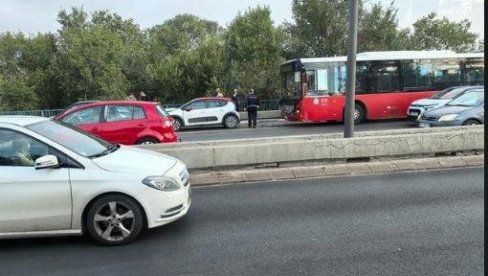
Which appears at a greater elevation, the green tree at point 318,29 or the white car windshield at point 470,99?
the green tree at point 318,29

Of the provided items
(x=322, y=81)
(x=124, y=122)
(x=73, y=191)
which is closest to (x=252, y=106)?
(x=322, y=81)

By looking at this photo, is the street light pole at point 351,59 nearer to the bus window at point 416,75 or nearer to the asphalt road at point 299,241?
the asphalt road at point 299,241

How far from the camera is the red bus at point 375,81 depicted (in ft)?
72.3

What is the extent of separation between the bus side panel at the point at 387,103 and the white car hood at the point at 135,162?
54.3 ft

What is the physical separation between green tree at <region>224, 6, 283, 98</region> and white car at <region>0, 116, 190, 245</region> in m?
27.5

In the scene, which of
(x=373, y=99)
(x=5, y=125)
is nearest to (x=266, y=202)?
(x=5, y=125)

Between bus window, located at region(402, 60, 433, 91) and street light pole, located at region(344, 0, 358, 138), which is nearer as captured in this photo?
street light pole, located at region(344, 0, 358, 138)

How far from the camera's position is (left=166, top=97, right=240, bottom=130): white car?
81.9 feet

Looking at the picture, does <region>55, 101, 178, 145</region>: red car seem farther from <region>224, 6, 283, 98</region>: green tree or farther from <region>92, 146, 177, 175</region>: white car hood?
<region>224, 6, 283, 98</region>: green tree

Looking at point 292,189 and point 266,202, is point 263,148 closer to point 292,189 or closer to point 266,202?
point 292,189

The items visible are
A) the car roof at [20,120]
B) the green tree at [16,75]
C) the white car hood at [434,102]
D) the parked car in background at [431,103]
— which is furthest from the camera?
the green tree at [16,75]

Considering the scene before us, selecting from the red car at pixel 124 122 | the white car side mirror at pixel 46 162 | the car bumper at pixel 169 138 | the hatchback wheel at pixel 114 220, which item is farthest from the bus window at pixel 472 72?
the white car side mirror at pixel 46 162

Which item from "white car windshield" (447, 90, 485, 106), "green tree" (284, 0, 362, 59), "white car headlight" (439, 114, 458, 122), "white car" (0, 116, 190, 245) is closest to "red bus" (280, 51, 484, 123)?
"white car windshield" (447, 90, 485, 106)

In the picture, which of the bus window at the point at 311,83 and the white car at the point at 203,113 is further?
the white car at the point at 203,113
